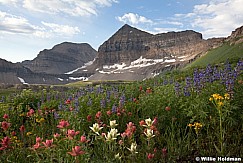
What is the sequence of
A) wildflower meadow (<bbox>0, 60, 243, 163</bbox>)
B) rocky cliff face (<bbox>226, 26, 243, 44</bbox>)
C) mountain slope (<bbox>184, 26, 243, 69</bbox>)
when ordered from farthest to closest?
rocky cliff face (<bbox>226, 26, 243, 44</bbox>)
mountain slope (<bbox>184, 26, 243, 69</bbox>)
wildflower meadow (<bbox>0, 60, 243, 163</bbox>)

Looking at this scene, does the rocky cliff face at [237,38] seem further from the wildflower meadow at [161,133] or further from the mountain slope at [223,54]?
the wildflower meadow at [161,133]

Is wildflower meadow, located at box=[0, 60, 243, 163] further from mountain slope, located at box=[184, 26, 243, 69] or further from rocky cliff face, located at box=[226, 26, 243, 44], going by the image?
rocky cliff face, located at box=[226, 26, 243, 44]

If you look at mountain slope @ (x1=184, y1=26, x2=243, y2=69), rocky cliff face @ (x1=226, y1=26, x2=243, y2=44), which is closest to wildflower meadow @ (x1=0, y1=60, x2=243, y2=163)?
mountain slope @ (x1=184, y1=26, x2=243, y2=69)

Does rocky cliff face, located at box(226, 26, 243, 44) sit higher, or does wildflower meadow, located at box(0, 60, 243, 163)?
rocky cliff face, located at box(226, 26, 243, 44)

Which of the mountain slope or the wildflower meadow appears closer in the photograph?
the wildflower meadow

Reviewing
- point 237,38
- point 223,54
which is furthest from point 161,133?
point 237,38

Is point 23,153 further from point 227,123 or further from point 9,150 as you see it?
point 227,123

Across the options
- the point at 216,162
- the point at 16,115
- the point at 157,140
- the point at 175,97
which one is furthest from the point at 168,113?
the point at 16,115

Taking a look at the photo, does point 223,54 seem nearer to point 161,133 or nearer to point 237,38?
point 237,38

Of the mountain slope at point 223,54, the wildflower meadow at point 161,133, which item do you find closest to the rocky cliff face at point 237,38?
the mountain slope at point 223,54

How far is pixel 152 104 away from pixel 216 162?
2509 millimetres

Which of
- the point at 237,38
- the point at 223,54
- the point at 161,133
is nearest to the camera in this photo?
the point at 161,133

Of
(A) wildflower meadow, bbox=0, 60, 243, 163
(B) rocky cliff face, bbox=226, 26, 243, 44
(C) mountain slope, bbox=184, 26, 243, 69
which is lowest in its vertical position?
(A) wildflower meadow, bbox=0, 60, 243, 163

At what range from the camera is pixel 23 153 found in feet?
13.7
